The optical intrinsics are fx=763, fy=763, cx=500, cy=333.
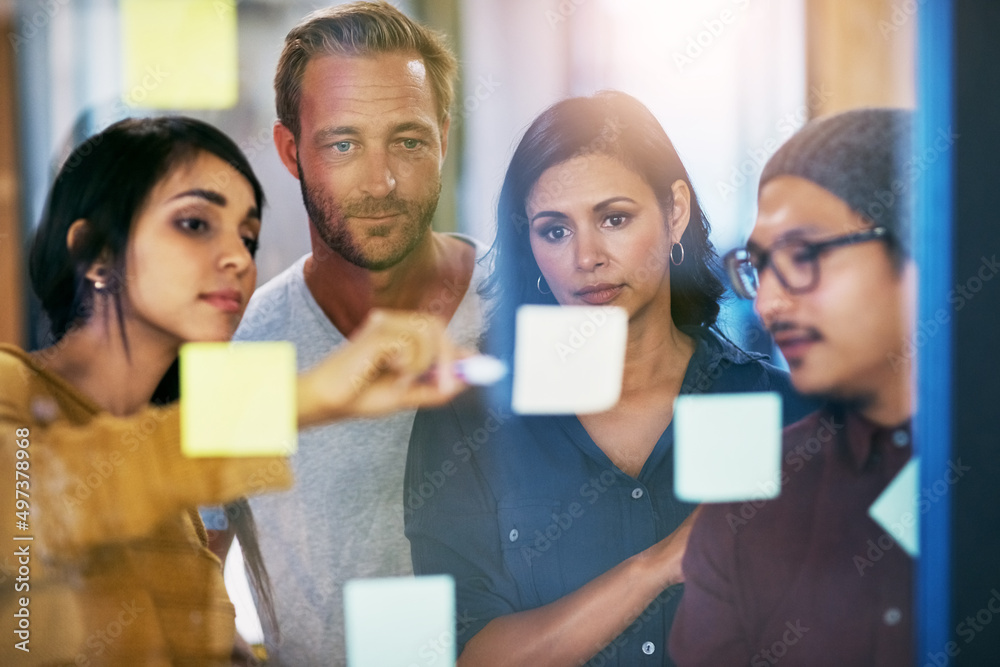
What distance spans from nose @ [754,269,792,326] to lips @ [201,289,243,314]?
73cm

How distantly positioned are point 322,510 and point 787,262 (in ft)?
2.43

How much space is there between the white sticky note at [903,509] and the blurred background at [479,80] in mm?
292

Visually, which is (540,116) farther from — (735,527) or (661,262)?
Answer: (735,527)

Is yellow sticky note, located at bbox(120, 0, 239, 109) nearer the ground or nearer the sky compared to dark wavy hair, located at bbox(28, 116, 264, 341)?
nearer the sky

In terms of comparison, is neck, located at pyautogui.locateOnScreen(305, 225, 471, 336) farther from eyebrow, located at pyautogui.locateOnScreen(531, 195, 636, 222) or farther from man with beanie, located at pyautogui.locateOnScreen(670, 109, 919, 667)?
man with beanie, located at pyautogui.locateOnScreen(670, 109, 919, 667)

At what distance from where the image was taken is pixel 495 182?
1.07 m

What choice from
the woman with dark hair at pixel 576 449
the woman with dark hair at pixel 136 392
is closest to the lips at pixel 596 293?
the woman with dark hair at pixel 576 449

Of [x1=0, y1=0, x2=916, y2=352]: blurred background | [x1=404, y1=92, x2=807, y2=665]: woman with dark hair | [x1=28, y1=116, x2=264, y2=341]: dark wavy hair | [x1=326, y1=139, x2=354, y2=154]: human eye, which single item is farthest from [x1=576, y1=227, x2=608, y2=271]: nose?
[x1=28, y1=116, x2=264, y2=341]: dark wavy hair

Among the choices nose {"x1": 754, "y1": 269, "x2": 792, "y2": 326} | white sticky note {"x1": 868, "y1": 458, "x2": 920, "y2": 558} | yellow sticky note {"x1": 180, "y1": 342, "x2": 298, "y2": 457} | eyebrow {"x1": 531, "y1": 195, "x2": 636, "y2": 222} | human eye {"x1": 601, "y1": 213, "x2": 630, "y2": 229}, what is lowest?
white sticky note {"x1": 868, "y1": 458, "x2": 920, "y2": 558}

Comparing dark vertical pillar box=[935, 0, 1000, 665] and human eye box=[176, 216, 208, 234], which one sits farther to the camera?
dark vertical pillar box=[935, 0, 1000, 665]

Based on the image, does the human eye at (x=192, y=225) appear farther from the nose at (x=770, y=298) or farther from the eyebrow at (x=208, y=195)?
the nose at (x=770, y=298)

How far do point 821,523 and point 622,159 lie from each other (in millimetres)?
598

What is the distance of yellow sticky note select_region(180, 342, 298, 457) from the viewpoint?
1.03 metres

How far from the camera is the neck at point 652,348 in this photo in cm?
108
